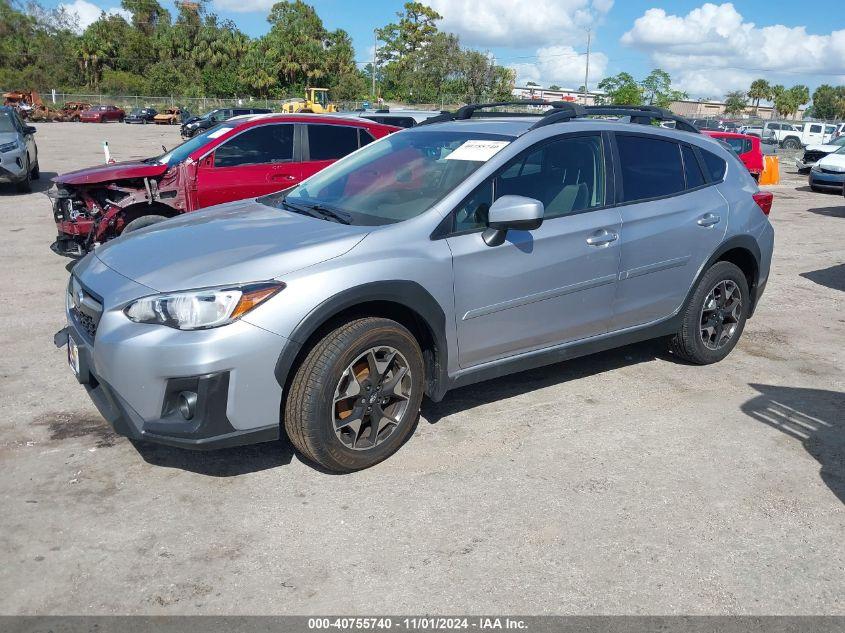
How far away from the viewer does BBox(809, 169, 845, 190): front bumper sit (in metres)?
18.1

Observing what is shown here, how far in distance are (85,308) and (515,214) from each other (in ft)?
7.21

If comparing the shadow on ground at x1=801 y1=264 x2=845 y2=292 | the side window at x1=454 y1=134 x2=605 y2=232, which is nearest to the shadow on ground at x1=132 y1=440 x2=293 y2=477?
the side window at x1=454 y1=134 x2=605 y2=232

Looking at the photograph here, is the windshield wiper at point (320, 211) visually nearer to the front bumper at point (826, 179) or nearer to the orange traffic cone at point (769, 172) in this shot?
the front bumper at point (826, 179)

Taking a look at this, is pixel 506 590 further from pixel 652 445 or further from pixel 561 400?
pixel 561 400

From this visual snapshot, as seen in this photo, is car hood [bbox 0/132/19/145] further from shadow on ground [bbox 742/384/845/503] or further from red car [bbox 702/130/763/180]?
red car [bbox 702/130/763/180]

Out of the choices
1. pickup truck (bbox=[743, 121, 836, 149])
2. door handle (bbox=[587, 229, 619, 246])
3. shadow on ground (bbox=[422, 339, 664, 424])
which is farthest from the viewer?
pickup truck (bbox=[743, 121, 836, 149])

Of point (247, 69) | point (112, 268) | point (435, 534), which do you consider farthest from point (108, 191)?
point (247, 69)

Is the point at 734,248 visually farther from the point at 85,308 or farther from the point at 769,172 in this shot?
the point at 769,172

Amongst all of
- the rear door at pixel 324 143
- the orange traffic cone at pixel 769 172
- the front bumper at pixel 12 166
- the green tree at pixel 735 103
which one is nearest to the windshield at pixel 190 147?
the rear door at pixel 324 143

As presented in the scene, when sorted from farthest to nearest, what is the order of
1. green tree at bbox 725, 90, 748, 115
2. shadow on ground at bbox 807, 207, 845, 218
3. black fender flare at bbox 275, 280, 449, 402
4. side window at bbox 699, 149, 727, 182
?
1. green tree at bbox 725, 90, 748, 115
2. shadow on ground at bbox 807, 207, 845, 218
3. side window at bbox 699, 149, 727, 182
4. black fender flare at bbox 275, 280, 449, 402

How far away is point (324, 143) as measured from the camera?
8789mm

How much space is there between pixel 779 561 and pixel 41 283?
7.09 m

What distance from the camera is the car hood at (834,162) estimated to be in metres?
18.3

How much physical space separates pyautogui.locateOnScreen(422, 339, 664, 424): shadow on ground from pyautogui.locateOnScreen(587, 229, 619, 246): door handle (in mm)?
1101
